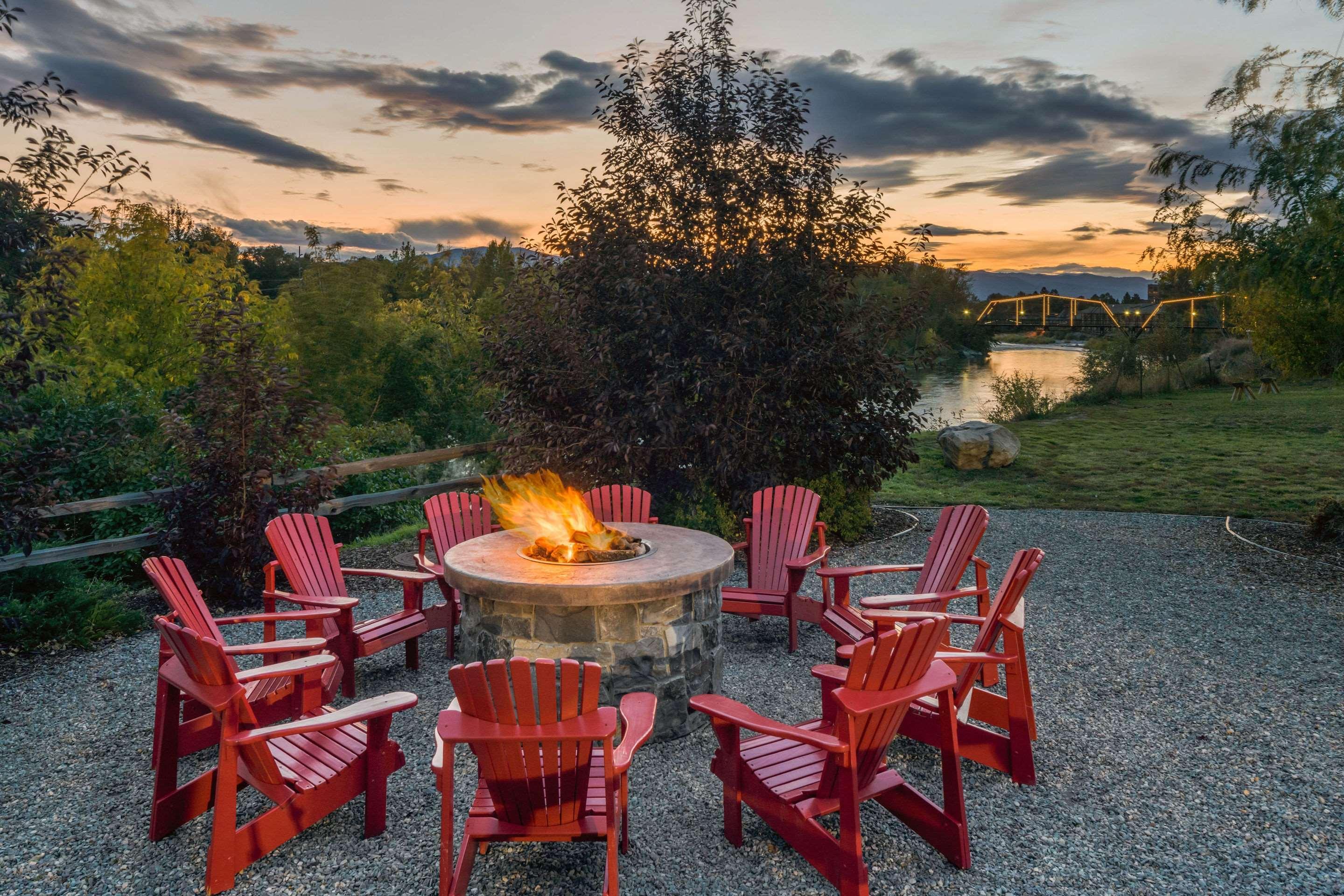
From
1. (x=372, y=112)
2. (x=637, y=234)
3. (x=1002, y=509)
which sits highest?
(x=372, y=112)

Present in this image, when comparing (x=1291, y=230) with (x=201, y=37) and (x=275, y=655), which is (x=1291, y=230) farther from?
(x=201, y=37)

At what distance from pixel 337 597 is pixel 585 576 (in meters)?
1.75

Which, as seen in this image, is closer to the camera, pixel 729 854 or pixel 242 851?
pixel 242 851

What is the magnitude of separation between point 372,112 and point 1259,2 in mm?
9801

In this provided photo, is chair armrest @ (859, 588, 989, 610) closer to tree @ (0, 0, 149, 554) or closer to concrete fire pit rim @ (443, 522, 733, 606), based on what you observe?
concrete fire pit rim @ (443, 522, 733, 606)

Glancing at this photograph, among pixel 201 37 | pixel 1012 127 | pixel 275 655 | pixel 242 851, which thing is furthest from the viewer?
pixel 1012 127

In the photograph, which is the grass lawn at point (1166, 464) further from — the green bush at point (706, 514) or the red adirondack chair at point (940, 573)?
the red adirondack chair at point (940, 573)

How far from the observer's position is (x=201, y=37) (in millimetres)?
8469


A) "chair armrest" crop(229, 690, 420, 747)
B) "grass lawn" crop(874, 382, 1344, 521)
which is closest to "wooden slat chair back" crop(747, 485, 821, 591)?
"chair armrest" crop(229, 690, 420, 747)

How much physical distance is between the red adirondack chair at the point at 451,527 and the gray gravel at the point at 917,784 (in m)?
0.44

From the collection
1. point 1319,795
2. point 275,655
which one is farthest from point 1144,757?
point 275,655

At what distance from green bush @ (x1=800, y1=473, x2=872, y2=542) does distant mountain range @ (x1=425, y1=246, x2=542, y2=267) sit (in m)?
3.55

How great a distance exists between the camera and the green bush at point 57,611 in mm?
5125

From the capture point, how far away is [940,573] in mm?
4617
